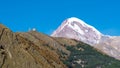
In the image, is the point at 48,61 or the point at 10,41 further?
the point at 48,61

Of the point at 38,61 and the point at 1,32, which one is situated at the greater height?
the point at 1,32

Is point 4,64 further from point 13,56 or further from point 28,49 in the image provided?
point 28,49

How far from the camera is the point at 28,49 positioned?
89062 millimetres

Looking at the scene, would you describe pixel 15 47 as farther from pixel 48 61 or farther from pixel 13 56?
pixel 48 61

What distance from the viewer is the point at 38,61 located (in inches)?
3440

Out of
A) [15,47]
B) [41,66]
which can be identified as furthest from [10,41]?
[41,66]

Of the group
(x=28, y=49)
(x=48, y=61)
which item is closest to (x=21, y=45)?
(x=28, y=49)

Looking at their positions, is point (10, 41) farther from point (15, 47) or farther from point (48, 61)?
point (48, 61)

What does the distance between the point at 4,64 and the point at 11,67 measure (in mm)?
1370

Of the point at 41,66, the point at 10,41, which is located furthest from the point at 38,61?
the point at 10,41

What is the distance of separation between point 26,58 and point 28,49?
4457 millimetres

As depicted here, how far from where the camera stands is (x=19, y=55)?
85.2 meters

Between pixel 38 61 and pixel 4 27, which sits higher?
pixel 4 27

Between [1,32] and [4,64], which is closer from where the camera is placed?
[4,64]
